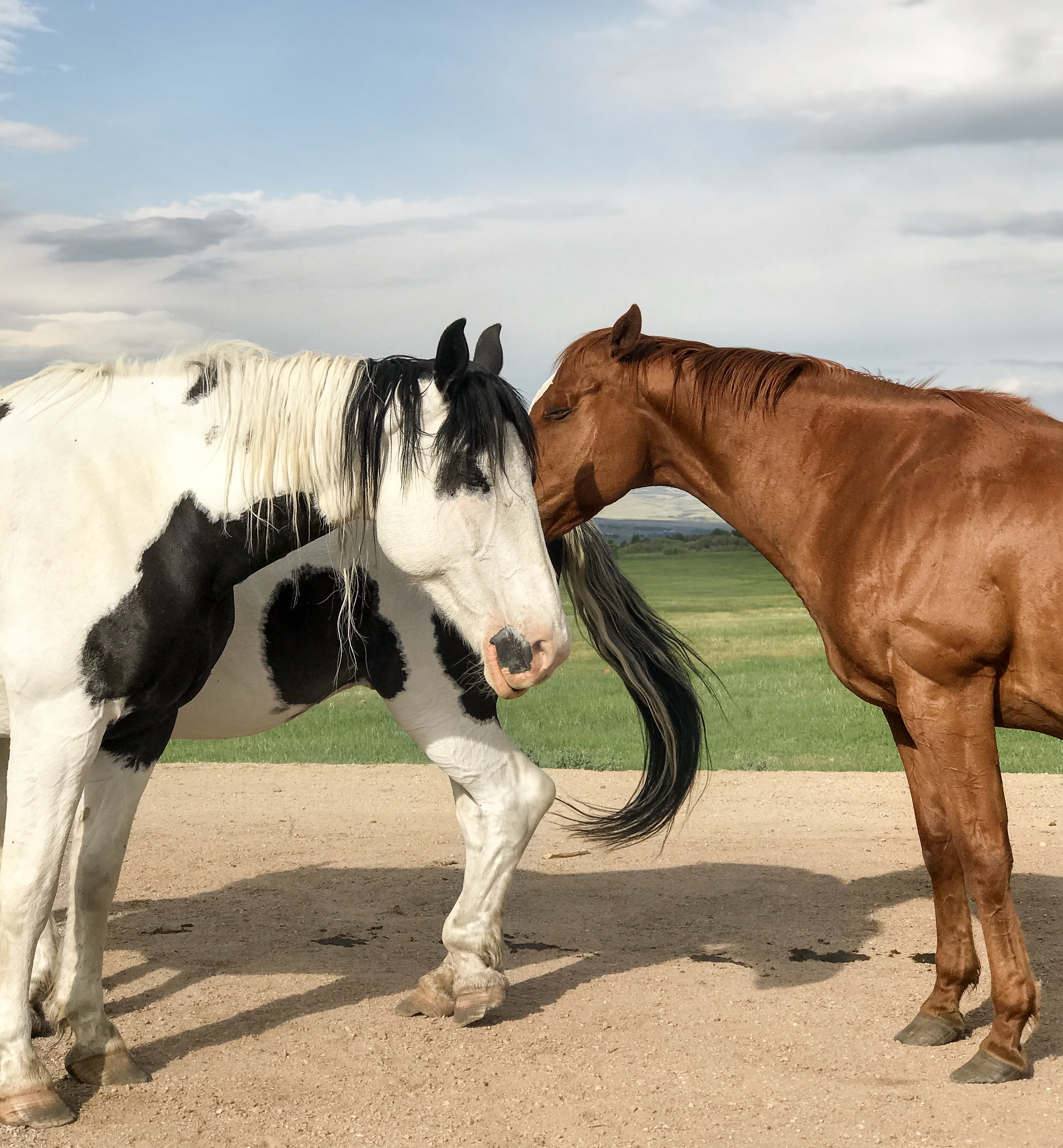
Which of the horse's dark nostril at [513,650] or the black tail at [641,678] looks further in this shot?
the black tail at [641,678]

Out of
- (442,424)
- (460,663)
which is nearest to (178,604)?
(442,424)

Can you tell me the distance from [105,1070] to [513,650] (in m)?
1.98

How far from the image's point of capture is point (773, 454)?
4082 millimetres

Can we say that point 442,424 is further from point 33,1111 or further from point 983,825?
point 33,1111

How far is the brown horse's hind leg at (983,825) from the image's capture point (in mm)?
3580

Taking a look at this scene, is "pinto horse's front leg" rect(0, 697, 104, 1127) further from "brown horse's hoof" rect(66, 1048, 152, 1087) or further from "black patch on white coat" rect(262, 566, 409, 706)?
"black patch on white coat" rect(262, 566, 409, 706)

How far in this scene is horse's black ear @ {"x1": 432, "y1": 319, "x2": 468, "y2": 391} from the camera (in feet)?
10.0

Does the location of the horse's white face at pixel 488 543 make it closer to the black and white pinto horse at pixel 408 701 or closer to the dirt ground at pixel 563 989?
the black and white pinto horse at pixel 408 701

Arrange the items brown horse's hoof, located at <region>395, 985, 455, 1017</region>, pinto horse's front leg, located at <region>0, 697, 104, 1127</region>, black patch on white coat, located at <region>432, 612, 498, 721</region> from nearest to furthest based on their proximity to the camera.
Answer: pinto horse's front leg, located at <region>0, 697, 104, 1127</region>, black patch on white coat, located at <region>432, 612, 498, 721</region>, brown horse's hoof, located at <region>395, 985, 455, 1017</region>

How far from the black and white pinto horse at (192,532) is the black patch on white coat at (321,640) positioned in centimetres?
63

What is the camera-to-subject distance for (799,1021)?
4.23 m

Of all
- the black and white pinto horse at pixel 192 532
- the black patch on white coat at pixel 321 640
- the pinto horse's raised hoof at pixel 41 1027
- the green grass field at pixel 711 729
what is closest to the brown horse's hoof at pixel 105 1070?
the black and white pinto horse at pixel 192 532

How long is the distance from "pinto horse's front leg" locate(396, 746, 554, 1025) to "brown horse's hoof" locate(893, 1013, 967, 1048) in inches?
57.2

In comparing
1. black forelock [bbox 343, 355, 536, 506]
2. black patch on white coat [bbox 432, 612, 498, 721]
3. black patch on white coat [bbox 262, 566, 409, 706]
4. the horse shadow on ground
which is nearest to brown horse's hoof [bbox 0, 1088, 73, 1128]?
the horse shadow on ground
